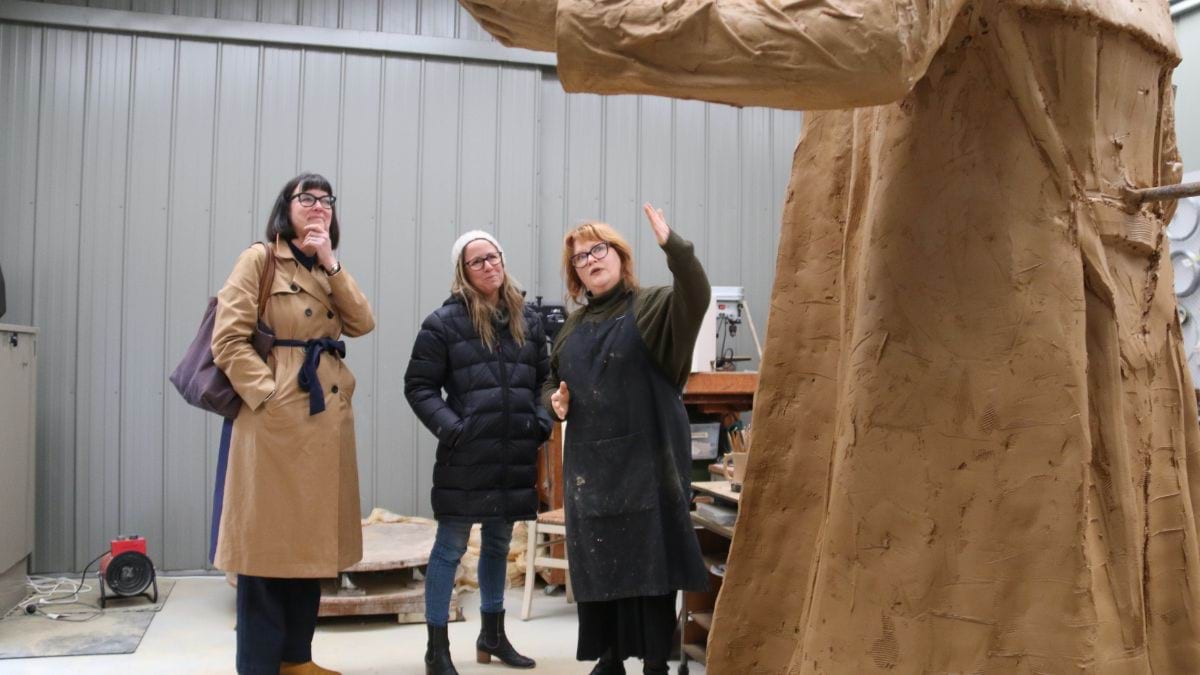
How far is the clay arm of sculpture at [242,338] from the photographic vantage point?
3182 millimetres

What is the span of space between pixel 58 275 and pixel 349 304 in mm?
3108

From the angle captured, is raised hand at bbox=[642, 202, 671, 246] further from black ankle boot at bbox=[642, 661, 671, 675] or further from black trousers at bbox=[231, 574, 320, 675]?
black trousers at bbox=[231, 574, 320, 675]

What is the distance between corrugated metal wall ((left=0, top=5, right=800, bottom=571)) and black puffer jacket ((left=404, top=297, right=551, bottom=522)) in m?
2.42

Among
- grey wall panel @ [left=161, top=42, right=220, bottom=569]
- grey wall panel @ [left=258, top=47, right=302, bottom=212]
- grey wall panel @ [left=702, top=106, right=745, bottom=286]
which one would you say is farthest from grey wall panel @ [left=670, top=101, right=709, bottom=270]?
grey wall panel @ [left=161, top=42, right=220, bottom=569]

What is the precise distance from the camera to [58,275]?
5.62 m

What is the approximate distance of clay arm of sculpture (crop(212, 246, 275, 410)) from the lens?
318 cm

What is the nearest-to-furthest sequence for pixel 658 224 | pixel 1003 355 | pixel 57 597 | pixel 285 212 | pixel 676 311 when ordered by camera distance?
pixel 1003 355, pixel 658 224, pixel 676 311, pixel 285 212, pixel 57 597

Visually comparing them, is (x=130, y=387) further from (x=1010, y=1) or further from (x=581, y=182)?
(x=1010, y=1)

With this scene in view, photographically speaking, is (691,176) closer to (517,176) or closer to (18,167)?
(517,176)

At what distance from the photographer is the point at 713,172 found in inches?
260

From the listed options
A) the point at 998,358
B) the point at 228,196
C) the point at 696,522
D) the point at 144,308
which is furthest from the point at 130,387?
the point at 998,358

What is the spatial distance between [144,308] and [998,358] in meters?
5.45

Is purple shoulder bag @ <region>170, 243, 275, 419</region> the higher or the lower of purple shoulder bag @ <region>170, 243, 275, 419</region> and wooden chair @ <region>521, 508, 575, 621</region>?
the higher

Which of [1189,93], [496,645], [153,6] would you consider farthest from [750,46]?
[153,6]
